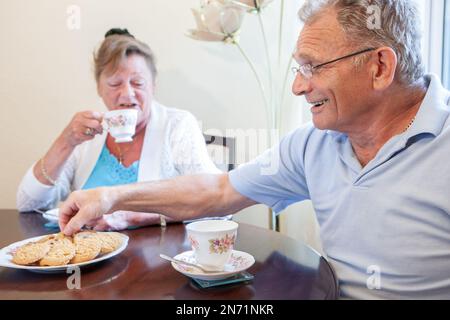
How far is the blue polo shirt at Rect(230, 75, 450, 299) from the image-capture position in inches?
35.9

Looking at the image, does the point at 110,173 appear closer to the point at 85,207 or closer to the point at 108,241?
the point at 85,207

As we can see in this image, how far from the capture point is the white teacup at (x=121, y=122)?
154 cm

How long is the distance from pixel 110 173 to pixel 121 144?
0.45 feet

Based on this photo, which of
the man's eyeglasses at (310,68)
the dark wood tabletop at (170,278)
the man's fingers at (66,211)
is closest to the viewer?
the dark wood tabletop at (170,278)

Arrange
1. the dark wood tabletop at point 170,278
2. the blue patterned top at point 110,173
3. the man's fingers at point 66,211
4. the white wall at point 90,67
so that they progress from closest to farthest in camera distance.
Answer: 1. the dark wood tabletop at point 170,278
2. the man's fingers at point 66,211
3. the blue patterned top at point 110,173
4. the white wall at point 90,67

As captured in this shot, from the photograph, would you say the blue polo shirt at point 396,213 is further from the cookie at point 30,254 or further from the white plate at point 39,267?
the cookie at point 30,254

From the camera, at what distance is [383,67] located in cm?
100

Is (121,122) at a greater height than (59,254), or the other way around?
(121,122)

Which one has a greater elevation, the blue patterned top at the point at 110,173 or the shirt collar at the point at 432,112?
the shirt collar at the point at 432,112

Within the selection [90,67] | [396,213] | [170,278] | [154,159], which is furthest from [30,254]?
[90,67]

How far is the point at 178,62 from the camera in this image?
Answer: 2285 mm

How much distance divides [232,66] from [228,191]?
1107mm

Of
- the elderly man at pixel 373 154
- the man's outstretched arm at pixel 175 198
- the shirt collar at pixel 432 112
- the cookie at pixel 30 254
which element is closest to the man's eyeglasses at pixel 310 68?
the elderly man at pixel 373 154
